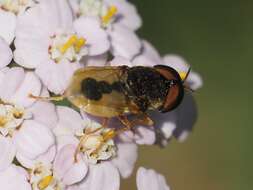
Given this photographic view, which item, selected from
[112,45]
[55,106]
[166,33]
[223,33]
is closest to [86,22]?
[112,45]

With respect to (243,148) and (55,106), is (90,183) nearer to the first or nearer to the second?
(55,106)

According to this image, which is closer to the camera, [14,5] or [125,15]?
[14,5]

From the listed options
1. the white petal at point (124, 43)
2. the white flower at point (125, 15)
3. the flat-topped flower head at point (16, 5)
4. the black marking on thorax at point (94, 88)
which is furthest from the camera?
the white flower at point (125, 15)

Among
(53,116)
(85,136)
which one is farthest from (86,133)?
(53,116)

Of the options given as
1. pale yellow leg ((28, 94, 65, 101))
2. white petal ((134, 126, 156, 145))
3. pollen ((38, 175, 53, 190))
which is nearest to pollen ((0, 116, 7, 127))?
pale yellow leg ((28, 94, 65, 101))

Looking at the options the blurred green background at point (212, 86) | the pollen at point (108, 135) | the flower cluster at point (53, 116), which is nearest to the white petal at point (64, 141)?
the flower cluster at point (53, 116)

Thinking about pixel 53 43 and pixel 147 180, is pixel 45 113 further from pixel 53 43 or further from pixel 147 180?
pixel 147 180

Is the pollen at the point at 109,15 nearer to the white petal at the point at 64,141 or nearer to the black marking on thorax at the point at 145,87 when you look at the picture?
the black marking on thorax at the point at 145,87
